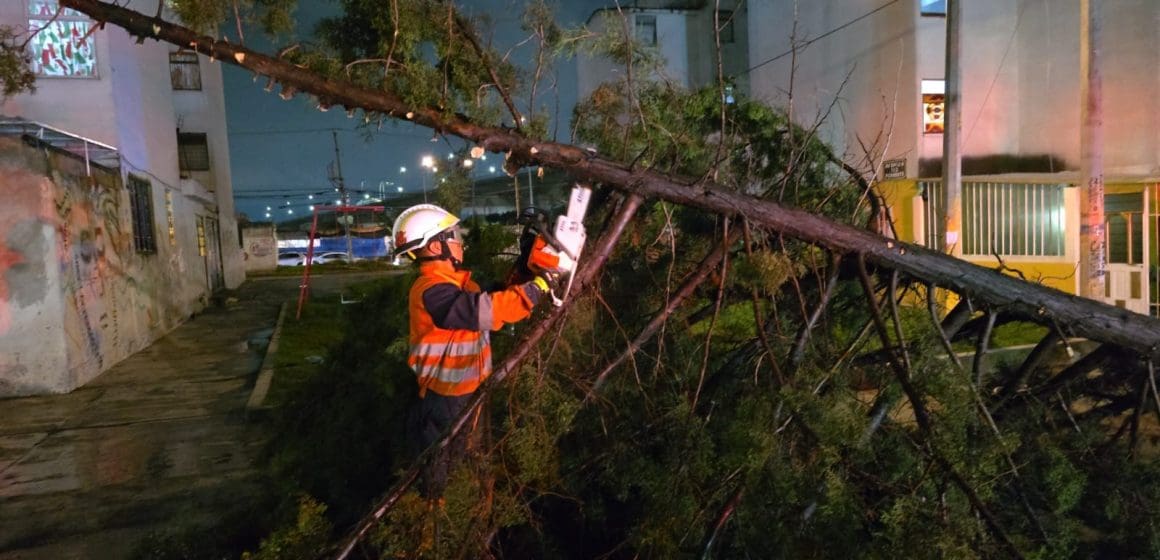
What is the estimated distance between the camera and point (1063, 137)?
1043 cm

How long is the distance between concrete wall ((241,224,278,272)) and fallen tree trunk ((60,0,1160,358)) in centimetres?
3677

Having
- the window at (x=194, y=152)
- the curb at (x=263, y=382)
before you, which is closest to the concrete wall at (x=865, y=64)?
the curb at (x=263, y=382)

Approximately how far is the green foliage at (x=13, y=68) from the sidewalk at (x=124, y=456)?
9.98ft

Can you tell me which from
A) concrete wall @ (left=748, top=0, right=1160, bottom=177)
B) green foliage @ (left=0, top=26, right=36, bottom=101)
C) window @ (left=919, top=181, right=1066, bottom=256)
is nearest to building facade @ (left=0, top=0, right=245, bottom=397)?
green foliage @ (left=0, top=26, right=36, bottom=101)

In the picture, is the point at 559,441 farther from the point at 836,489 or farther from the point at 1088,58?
the point at 1088,58

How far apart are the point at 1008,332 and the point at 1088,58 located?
4105 millimetres

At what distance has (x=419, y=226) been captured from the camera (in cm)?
301

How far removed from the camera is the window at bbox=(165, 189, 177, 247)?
45.2 feet

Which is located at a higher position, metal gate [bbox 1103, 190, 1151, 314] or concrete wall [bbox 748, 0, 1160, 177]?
concrete wall [bbox 748, 0, 1160, 177]

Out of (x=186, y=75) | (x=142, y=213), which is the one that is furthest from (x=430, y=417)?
(x=186, y=75)

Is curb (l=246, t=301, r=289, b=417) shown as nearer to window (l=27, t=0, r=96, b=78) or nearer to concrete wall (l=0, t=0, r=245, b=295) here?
concrete wall (l=0, t=0, r=245, b=295)

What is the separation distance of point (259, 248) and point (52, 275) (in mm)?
30168

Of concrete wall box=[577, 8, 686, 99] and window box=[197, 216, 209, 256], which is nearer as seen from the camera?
concrete wall box=[577, 8, 686, 99]

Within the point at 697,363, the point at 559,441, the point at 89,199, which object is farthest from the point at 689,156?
the point at 89,199
